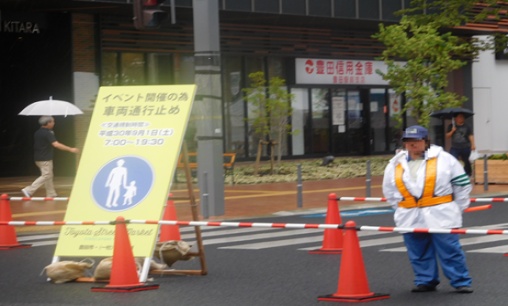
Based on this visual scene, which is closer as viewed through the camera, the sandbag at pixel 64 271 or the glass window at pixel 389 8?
the sandbag at pixel 64 271

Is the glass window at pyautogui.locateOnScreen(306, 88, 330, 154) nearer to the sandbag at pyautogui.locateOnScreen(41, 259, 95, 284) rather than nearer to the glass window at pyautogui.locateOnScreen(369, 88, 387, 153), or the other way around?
the glass window at pyautogui.locateOnScreen(369, 88, 387, 153)

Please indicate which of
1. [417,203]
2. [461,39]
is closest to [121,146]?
[417,203]

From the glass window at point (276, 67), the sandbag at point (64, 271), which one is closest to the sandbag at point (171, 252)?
the sandbag at point (64, 271)

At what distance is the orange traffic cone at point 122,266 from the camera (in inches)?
463

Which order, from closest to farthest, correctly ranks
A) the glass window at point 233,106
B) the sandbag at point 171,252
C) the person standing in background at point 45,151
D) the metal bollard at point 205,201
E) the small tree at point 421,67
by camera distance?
the sandbag at point 171,252 → the metal bollard at point 205,201 → the person standing in background at point 45,151 → the small tree at point 421,67 → the glass window at point 233,106

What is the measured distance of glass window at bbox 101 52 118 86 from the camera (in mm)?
36500

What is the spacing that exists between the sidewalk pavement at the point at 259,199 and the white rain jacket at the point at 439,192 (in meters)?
9.10

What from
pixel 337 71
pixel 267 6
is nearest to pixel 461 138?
pixel 267 6

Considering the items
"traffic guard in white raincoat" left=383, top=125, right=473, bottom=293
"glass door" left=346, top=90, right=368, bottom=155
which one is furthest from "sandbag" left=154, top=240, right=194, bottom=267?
"glass door" left=346, top=90, right=368, bottom=155

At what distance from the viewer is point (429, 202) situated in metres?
11.0

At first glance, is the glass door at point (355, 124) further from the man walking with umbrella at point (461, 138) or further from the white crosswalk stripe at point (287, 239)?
the white crosswalk stripe at point (287, 239)

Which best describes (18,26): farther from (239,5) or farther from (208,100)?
(208,100)

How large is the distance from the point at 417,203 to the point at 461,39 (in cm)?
3814

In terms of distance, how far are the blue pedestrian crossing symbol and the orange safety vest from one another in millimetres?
2951
